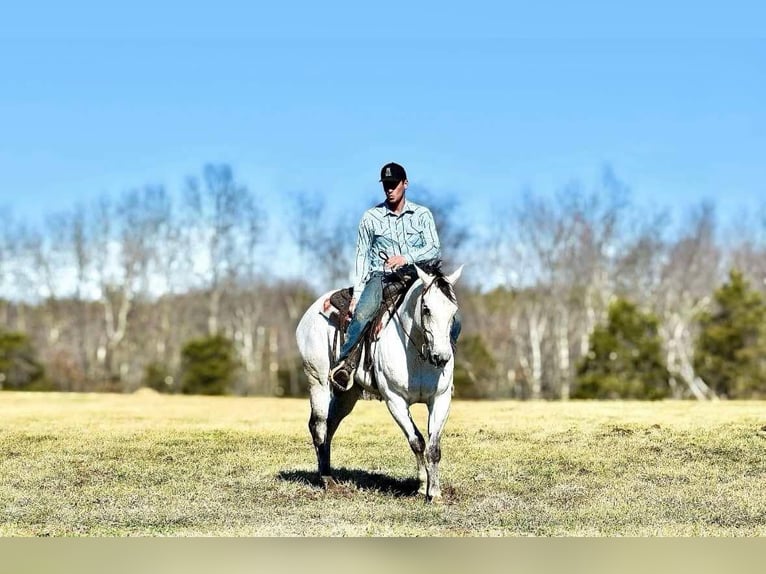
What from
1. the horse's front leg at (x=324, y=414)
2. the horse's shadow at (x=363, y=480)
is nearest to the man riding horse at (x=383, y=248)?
the horse's front leg at (x=324, y=414)

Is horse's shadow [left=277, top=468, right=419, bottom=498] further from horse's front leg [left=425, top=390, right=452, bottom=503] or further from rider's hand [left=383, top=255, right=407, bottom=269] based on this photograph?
rider's hand [left=383, top=255, right=407, bottom=269]

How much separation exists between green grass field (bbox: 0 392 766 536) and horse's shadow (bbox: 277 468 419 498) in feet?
0.11

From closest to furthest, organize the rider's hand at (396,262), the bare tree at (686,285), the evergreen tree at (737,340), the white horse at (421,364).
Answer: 1. the white horse at (421,364)
2. the rider's hand at (396,262)
3. the evergreen tree at (737,340)
4. the bare tree at (686,285)

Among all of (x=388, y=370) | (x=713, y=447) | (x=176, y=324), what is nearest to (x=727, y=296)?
(x=713, y=447)

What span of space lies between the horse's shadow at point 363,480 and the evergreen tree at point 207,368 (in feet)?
71.1

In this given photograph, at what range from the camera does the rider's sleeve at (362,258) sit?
1014 centimetres

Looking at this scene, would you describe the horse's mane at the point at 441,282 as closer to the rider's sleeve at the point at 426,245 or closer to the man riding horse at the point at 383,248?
the man riding horse at the point at 383,248

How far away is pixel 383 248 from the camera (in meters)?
10.1

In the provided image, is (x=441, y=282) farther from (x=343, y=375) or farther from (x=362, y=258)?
(x=343, y=375)

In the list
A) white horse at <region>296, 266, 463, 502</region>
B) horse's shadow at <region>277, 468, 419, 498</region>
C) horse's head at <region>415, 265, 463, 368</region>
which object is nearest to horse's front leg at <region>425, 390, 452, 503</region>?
white horse at <region>296, 266, 463, 502</region>

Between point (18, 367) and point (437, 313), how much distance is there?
99.2 feet

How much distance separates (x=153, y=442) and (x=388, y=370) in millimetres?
6151

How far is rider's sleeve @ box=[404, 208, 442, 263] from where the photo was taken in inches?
391

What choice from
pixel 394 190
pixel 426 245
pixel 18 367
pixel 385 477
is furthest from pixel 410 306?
pixel 18 367
